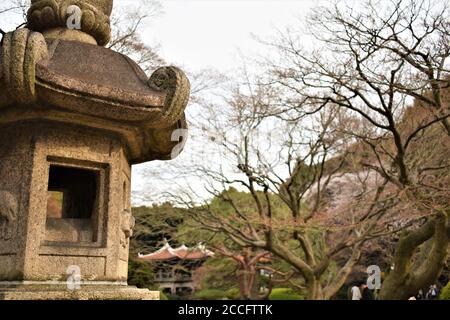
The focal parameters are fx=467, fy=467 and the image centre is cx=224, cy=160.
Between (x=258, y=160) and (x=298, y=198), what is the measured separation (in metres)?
1.55

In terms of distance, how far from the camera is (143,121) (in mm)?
4191

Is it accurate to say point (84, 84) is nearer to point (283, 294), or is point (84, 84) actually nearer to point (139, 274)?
point (139, 274)

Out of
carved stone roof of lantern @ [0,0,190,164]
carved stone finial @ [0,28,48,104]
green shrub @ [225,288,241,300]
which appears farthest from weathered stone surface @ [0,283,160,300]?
green shrub @ [225,288,241,300]

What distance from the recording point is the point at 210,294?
21.8 meters

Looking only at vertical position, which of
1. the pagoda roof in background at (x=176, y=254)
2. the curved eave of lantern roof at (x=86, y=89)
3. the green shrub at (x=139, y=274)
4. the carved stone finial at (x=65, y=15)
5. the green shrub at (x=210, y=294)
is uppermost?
the carved stone finial at (x=65, y=15)

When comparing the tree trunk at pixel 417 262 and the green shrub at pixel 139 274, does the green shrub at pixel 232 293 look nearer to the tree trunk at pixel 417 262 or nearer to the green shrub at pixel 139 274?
the green shrub at pixel 139 274

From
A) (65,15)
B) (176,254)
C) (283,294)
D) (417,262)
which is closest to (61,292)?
(65,15)

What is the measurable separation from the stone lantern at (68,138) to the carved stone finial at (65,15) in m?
0.01

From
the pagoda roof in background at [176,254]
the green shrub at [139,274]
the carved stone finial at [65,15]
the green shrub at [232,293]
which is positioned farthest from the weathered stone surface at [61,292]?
the green shrub at [232,293]

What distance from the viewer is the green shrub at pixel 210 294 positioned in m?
21.7
